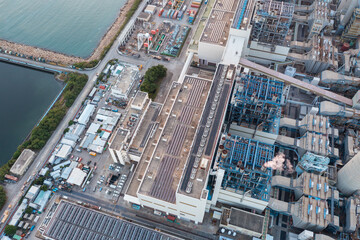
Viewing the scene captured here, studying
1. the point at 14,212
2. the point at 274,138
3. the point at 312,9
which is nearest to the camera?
the point at 14,212

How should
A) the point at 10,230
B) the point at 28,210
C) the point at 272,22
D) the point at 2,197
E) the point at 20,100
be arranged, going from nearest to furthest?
the point at 10,230
the point at 28,210
the point at 2,197
the point at 272,22
the point at 20,100

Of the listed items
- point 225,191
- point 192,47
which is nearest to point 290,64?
point 192,47

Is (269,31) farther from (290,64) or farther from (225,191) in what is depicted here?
(225,191)

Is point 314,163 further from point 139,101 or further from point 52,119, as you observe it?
point 52,119

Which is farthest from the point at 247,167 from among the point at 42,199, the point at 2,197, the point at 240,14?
the point at 2,197

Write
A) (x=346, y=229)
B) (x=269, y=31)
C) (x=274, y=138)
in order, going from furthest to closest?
(x=269, y=31), (x=274, y=138), (x=346, y=229)

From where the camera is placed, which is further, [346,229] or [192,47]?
[192,47]
